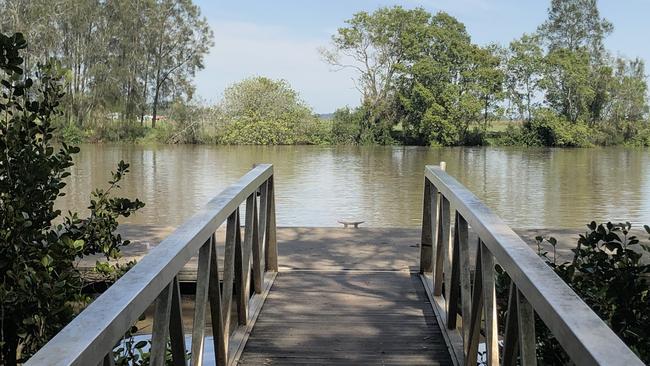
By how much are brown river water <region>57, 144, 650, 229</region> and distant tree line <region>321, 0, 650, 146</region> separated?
4988 millimetres

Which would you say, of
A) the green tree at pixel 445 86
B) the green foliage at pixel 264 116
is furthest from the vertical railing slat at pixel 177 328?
the green tree at pixel 445 86

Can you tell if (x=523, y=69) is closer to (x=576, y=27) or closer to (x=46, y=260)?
(x=576, y=27)

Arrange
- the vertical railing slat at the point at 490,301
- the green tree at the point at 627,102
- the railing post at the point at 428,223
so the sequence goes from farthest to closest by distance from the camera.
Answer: the green tree at the point at 627,102, the railing post at the point at 428,223, the vertical railing slat at the point at 490,301

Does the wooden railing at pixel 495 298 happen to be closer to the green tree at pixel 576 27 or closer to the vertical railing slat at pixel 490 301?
the vertical railing slat at pixel 490 301

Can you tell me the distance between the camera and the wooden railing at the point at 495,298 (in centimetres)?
119

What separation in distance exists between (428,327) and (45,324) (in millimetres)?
1702

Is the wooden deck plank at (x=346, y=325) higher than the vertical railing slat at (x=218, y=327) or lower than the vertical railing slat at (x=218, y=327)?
lower

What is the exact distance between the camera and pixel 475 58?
37594 millimetres

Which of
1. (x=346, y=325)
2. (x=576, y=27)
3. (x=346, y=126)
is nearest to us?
(x=346, y=325)

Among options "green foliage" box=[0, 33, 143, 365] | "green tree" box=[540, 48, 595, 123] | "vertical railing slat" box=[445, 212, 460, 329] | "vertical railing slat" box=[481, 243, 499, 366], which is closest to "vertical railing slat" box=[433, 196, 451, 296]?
"vertical railing slat" box=[445, 212, 460, 329]

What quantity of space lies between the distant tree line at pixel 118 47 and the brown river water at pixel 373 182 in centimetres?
490

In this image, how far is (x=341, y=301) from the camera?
387cm

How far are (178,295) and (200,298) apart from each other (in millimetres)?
446

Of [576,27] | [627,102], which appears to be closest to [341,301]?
[627,102]
